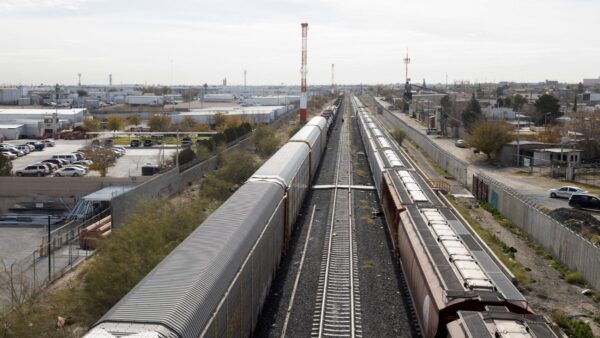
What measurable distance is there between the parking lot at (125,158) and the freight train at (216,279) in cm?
2663

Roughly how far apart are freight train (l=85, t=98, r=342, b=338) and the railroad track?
1500 mm

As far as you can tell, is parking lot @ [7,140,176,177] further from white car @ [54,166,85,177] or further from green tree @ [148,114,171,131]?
green tree @ [148,114,171,131]

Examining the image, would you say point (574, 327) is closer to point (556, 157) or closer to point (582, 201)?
point (582, 201)

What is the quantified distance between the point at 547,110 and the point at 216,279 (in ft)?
245

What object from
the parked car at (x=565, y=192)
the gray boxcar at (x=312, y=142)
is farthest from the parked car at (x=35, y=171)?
the parked car at (x=565, y=192)

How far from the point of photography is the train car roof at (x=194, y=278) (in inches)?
304

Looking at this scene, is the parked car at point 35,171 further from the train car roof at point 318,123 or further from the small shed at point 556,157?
the small shed at point 556,157

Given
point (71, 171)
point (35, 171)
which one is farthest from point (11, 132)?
point (71, 171)

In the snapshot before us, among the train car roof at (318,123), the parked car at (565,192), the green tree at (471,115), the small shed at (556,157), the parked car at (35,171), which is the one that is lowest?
the parked car at (35,171)

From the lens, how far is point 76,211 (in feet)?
92.6

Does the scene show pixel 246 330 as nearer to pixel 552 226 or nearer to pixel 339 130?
pixel 552 226

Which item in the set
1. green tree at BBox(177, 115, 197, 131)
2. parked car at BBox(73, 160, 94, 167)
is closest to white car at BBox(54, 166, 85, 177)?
parked car at BBox(73, 160, 94, 167)

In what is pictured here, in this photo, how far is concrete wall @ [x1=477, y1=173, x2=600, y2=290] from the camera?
17636mm

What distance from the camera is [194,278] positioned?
29.8 feet
